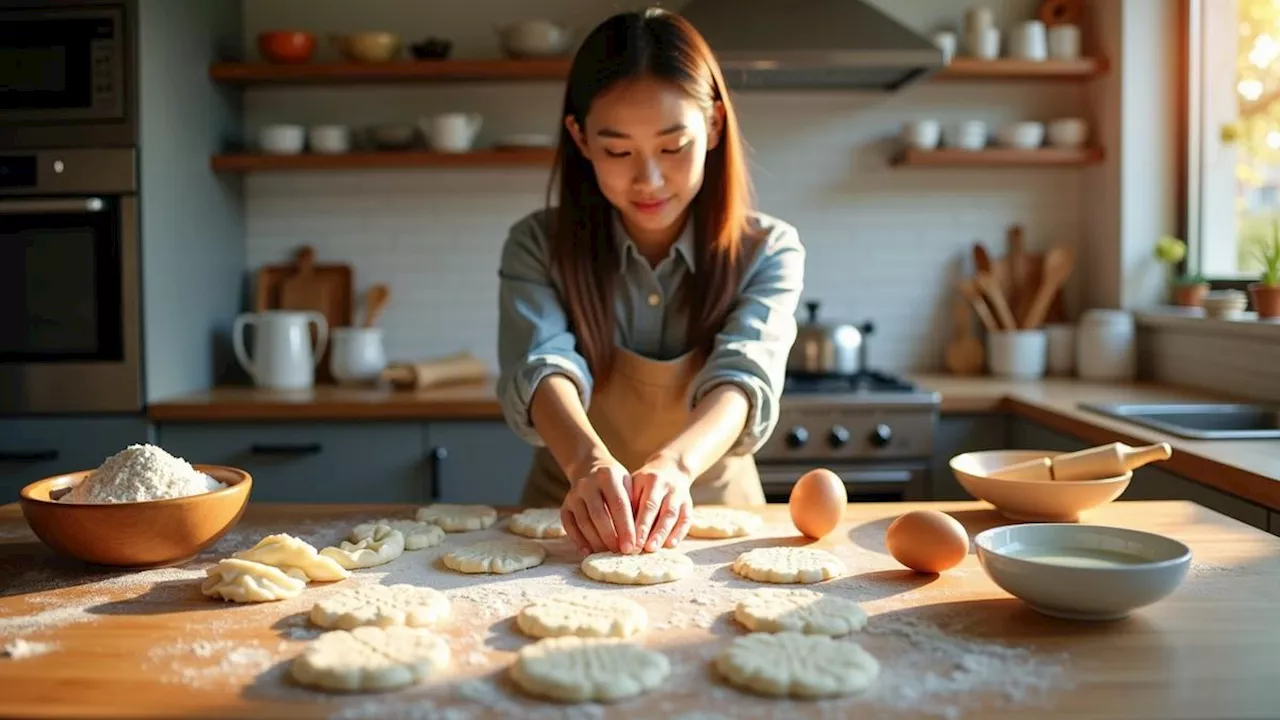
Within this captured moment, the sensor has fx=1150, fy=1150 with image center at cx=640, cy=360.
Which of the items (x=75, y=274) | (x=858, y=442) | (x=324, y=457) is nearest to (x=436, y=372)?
(x=324, y=457)

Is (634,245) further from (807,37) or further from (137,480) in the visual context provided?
(807,37)

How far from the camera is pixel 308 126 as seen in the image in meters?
3.55

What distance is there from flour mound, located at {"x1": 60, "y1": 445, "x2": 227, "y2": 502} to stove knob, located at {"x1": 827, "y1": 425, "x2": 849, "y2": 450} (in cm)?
184

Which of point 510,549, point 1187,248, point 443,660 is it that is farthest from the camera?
point 1187,248

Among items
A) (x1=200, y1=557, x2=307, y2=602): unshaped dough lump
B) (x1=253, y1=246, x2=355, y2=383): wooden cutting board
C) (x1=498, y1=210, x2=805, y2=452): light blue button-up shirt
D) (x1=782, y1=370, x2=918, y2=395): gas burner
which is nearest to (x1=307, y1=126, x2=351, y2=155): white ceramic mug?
(x1=253, y1=246, x2=355, y2=383): wooden cutting board

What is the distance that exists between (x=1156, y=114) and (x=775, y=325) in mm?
2131

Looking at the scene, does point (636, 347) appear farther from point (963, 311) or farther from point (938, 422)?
point (963, 311)

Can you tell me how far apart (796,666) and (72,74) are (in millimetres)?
2683

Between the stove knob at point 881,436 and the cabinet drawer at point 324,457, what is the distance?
1.15 meters

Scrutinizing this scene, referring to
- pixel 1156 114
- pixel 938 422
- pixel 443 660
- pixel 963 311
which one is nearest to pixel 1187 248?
pixel 1156 114

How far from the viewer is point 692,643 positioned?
1.07m

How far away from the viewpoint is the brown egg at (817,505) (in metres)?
1.44

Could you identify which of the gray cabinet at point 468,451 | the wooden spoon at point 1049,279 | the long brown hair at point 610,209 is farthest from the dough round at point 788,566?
the wooden spoon at point 1049,279

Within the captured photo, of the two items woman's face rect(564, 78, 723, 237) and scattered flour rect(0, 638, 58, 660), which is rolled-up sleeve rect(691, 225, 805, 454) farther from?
scattered flour rect(0, 638, 58, 660)
